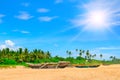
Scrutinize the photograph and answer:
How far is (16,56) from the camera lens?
3812 inches

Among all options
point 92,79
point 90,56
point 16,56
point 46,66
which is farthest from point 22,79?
point 90,56

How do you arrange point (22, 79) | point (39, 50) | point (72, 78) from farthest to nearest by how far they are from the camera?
point (39, 50) → point (72, 78) → point (22, 79)

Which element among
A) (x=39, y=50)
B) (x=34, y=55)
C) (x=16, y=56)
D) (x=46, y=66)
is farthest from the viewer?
(x=39, y=50)

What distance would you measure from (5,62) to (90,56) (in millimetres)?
110470

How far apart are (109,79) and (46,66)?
88.8 feet

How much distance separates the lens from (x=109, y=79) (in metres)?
19.9

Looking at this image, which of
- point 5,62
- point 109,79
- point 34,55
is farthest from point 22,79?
point 34,55

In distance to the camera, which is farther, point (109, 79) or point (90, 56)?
point (90, 56)

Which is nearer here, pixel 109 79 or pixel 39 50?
pixel 109 79

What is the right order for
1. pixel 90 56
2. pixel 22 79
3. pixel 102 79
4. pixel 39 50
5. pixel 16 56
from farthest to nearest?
1. pixel 90 56
2. pixel 39 50
3. pixel 16 56
4. pixel 102 79
5. pixel 22 79

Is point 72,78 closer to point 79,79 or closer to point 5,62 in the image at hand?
point 79,79

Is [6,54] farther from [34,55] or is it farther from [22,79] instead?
[22,79]

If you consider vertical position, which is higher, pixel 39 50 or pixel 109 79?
pixel 39 50

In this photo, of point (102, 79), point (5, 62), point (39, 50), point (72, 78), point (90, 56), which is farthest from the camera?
point (90, 56)
